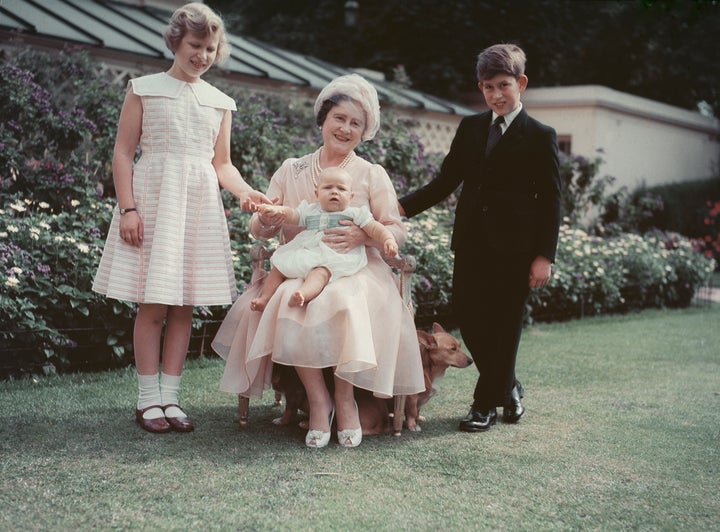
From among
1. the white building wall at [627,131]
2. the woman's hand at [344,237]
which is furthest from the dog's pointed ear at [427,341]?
the white building wall at [627,131]

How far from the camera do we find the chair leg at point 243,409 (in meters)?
3.68

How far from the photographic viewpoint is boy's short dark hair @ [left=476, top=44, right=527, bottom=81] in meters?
3.57

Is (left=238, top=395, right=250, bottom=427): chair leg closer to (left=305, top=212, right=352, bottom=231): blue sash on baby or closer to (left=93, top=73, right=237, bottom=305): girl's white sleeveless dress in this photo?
(left=93, top=73, right=237, bottom=305): girl's white sleeveless dress

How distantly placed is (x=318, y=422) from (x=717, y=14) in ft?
59.5

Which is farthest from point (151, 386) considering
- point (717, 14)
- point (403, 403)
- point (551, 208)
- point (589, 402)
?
point (717, 14)

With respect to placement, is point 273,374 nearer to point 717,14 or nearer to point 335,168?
point 335,168

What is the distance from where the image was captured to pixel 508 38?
1722 centimetres

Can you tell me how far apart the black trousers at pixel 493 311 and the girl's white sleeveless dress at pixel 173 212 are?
3.75 ft

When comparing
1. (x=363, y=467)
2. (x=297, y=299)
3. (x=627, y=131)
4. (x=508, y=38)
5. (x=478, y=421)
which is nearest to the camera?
(x=363, y=467)

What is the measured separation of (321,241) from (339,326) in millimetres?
419

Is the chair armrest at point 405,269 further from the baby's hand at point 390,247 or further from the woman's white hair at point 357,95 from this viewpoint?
the woman's white hair at point 357,95

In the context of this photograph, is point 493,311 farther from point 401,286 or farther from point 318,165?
point 318,165

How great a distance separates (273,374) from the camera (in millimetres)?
3779

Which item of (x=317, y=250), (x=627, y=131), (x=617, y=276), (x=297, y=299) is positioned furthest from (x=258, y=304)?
(x=627, y=131)
